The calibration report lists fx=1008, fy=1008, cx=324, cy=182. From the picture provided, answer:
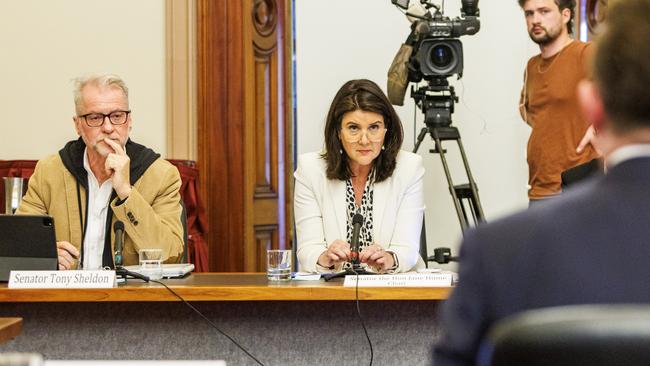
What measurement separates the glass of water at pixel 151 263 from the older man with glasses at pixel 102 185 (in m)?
0.30

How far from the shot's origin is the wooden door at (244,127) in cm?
457

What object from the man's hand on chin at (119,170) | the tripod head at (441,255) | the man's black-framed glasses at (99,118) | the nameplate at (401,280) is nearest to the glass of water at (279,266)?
the nameplate at (401,280)

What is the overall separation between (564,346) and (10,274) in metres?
1.92

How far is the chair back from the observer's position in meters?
0.81

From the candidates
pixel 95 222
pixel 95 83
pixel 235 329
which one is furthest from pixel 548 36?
pixel 235 329

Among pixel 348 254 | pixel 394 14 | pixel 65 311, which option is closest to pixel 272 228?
pixel 394 14

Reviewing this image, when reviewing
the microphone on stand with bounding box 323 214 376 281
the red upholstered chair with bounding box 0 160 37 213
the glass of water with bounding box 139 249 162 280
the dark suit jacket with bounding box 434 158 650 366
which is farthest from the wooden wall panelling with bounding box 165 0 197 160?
the dark suit jacket with bounding box 434 158 650 366

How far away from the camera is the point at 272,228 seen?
16.3 ft

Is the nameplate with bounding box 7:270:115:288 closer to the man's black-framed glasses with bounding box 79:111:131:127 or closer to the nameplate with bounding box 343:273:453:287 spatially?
the nameplate with bounding box 343:273:453:287

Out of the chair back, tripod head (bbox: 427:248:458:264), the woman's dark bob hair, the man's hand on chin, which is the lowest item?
tripod head (bbox: 427:248:458:264)

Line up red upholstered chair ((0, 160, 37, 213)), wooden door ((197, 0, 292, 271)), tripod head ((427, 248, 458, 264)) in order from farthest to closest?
1. wooden door ((197, 0, 292, 271))
2. red upholstered chair ((0, 160, 37, 213))
3. tripod head ((427, 248, 458, 264))

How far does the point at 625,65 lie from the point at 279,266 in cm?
178

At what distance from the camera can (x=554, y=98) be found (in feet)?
12.6

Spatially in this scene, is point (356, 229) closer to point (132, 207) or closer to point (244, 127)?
point (132, 207)
